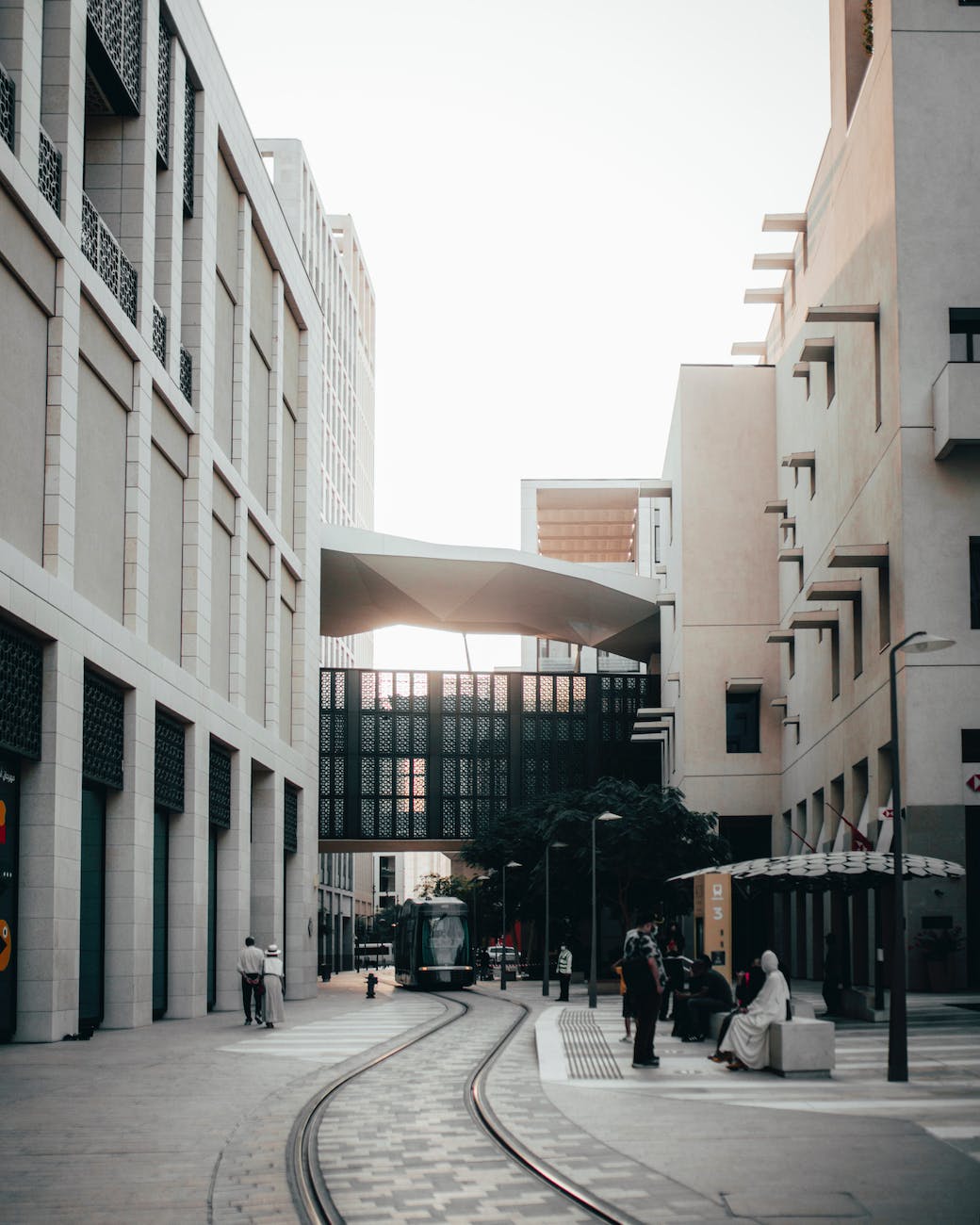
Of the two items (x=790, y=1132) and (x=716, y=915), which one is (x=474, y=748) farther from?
(x=790, y=1132)

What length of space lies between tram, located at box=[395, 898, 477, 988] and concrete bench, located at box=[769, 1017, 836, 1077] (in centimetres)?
4090

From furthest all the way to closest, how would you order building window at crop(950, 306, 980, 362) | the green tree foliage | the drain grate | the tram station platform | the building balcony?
the green tree foliage
building window at crop(950, 306, 980, 362)
the building balcony
the drain grate
the tram station platform

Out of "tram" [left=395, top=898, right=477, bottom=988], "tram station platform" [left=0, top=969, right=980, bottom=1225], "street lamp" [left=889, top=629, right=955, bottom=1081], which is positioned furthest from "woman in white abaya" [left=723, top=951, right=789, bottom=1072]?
"tram" [left=395, top=898, right=477, bottom=988]

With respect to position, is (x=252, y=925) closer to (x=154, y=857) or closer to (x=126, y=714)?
(x=154, y=857)

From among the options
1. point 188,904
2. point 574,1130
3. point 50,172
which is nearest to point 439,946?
point 188,904

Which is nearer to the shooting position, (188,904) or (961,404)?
(961,404)

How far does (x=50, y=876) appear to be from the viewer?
24891 mm

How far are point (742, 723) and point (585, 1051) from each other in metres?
36.2

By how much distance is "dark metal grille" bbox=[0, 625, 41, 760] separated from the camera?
2362 cm

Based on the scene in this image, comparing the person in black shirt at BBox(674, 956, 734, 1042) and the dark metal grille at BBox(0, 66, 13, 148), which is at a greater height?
the dark metal grille at BBox(0, 66, 13, 148)

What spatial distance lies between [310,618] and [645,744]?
26.8 meters

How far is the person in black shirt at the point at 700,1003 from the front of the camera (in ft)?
79.8

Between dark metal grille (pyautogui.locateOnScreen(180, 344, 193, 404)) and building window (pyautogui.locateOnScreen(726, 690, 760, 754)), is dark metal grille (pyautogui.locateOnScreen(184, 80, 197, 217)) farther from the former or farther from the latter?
building window (pyautogui.locateOnScreen(726, 690, 760, 754))

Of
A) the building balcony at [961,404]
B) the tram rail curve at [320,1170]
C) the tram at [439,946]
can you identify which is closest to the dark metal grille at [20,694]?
the tram rail curve at [320,1170]
